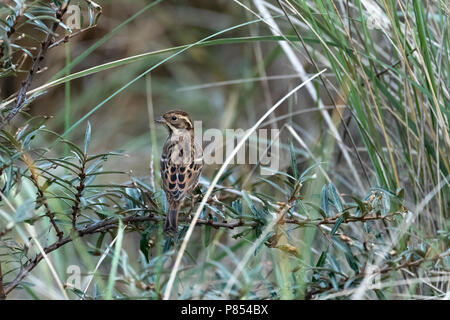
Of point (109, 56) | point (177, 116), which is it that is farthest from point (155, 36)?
point (177, 116)

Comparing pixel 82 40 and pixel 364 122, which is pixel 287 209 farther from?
pixel 82 40

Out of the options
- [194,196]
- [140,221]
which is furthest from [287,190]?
[140,221]

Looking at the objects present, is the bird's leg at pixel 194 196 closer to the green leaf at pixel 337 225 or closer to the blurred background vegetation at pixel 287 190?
the blurred background vegetation at pixel 287 190

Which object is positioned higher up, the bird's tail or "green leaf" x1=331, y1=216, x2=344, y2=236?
the bird's tail

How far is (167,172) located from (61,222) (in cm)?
69

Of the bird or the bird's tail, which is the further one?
the bird

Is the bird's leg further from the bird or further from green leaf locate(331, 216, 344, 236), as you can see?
green leaf locate(331, 216, 344, 236)

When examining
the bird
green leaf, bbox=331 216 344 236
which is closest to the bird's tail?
the bird

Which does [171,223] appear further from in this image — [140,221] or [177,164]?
[177,164]

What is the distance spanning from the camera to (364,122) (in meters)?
2.41

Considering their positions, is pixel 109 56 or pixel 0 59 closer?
pixel 0 59

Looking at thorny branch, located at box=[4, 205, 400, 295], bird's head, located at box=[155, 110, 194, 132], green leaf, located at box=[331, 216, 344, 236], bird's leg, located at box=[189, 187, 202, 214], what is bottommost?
green leaf, located at box=[331, 216, 344, 236]

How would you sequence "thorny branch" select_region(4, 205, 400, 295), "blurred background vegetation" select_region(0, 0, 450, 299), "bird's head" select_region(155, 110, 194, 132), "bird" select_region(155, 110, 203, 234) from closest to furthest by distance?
"blurred background vegetation" select_region(0, 0, 450, 299), "thorny branch" select_region(4, 205, 400, 295), "bird" select_region(155, 110, 203, 234), "bird's head" select_region(155, 110, 194, 132)

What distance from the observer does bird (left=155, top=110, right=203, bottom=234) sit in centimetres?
216
